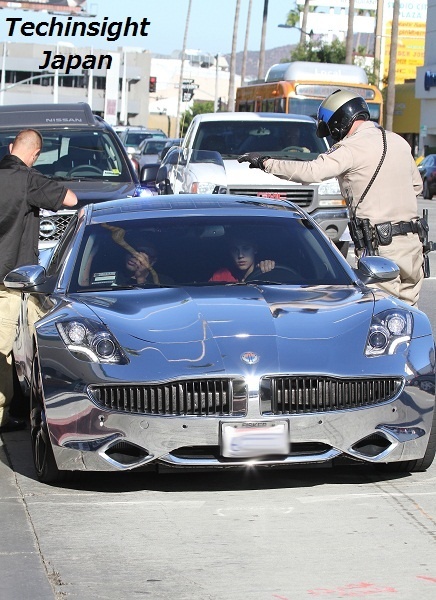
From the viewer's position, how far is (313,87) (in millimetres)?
32969

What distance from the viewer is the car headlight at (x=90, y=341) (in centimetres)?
639

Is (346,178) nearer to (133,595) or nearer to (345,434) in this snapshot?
(345,434)

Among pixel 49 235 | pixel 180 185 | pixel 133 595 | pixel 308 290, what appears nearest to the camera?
pixel 133 595

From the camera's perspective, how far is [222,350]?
6328 mm

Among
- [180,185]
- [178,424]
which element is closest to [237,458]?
[178,424]

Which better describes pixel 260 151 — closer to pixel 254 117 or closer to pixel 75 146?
pixel 254 117

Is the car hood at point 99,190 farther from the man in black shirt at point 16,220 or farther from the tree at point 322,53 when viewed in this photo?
the tree at point 322,53

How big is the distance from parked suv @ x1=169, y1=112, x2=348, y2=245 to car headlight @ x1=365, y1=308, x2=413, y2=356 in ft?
35.6

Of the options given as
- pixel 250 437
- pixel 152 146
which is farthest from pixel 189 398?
pixel 152 146

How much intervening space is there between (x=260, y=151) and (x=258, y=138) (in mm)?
375

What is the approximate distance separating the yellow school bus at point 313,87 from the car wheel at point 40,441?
84.3 feet

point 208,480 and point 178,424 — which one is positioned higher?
point 178,424

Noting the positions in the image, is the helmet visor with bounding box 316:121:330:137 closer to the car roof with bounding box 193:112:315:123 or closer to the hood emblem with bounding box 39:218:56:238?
the hood emblem with bounding box 39:218:56:238

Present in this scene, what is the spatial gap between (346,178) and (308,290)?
199cm
